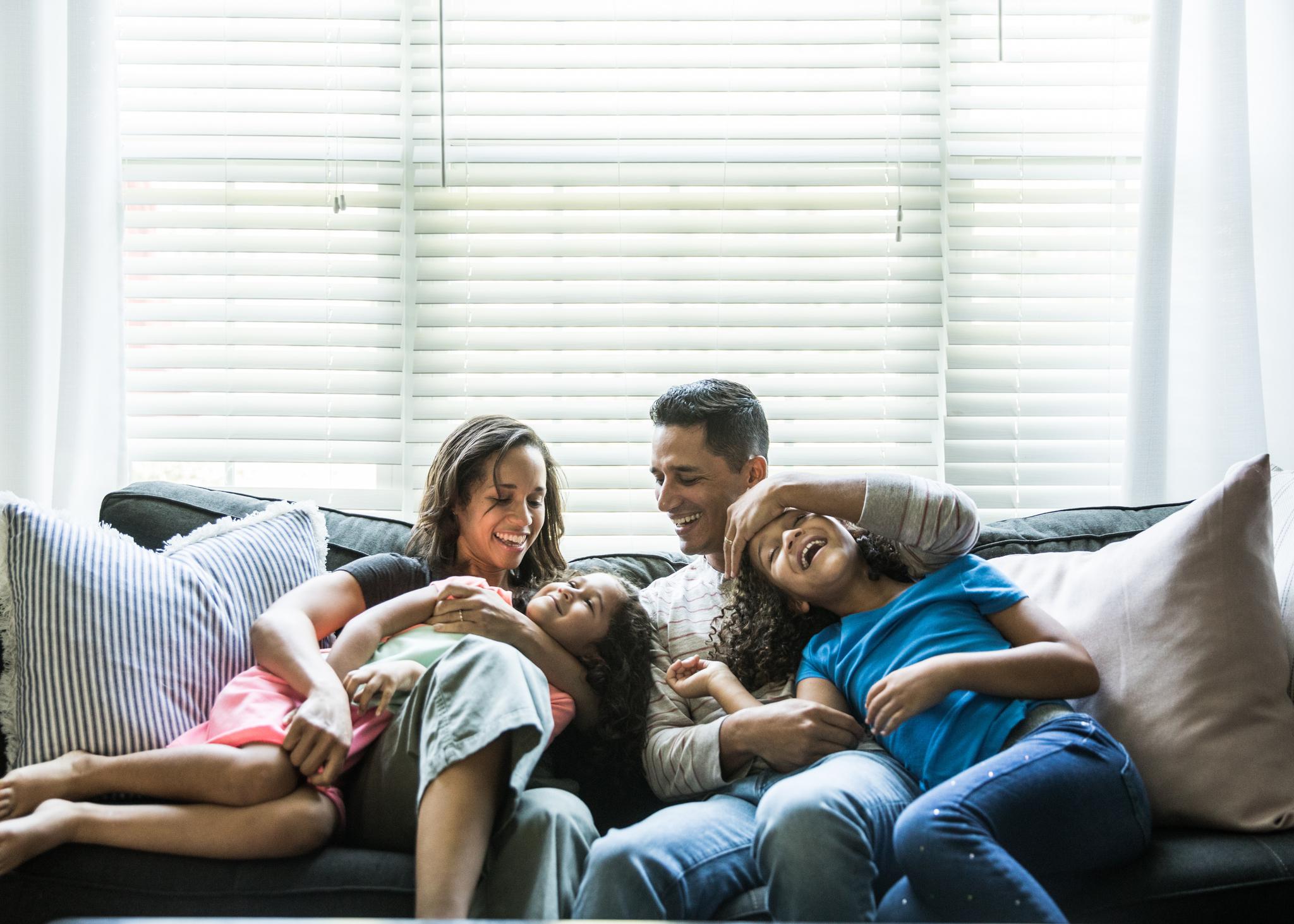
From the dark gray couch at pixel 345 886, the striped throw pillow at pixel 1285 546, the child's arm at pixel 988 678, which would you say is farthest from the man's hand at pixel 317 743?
the striped throw pillow at pixel 1285 546

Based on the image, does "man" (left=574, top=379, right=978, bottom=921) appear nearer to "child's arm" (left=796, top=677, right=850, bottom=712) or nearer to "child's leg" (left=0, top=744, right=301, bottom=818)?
"child's arm" (left=796, top=677, right=850, bottom=712)

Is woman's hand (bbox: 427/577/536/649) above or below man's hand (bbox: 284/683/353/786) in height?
above

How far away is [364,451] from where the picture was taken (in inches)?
99.1

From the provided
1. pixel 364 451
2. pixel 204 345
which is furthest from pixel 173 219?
pixel 364 451

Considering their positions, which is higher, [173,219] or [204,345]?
[173,219]

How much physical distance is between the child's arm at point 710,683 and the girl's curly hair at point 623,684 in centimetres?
6

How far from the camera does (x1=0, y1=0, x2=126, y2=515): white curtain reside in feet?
7.63

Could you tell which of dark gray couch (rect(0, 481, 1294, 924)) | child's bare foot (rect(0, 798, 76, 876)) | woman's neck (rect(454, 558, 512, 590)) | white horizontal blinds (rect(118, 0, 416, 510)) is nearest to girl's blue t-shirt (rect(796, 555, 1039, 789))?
dark gray couch (rect(0, 481, 1294, 924))

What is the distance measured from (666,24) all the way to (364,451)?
129 centimetres

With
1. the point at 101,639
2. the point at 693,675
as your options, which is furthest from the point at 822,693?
the point at 101,639

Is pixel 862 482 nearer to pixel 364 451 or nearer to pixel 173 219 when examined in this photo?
pixel 364 451

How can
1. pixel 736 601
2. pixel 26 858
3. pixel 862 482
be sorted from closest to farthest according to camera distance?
pixel 26 858 < pixel 862 482 < pixel 736 601

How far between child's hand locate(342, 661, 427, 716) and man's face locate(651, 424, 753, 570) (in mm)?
589

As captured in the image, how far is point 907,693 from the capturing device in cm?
148
